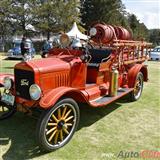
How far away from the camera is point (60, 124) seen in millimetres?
4469

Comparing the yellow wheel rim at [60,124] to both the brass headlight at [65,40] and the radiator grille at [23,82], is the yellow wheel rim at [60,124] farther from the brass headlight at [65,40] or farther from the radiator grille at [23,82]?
the brass headlight at [65,40]

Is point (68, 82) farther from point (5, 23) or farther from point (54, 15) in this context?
point (5, 23)

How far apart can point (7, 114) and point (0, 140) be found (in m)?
0.99

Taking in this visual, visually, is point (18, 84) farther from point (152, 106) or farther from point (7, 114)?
point (152, 106)

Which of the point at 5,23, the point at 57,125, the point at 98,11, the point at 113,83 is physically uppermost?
the point at 98,11

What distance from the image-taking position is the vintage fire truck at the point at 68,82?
4.35 meters

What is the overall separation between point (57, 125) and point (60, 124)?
59 millimetres

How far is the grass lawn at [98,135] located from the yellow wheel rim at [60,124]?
0.18m

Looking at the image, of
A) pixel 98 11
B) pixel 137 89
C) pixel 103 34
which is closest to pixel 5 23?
pixel 98 11

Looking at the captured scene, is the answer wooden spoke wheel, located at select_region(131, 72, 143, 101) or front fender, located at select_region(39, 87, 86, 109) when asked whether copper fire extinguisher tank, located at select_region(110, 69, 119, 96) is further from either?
front fender, located at select_region(39, 87, 86, 109)

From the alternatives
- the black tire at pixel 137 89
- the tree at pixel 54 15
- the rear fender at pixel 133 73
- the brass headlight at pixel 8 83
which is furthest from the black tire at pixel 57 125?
the tree at pixel 54 15

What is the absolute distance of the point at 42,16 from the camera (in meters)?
34.6

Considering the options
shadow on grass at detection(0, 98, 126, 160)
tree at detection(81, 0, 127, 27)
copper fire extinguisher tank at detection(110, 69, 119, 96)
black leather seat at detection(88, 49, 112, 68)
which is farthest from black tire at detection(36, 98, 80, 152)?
tree at detection(81, 0, 127, 27)

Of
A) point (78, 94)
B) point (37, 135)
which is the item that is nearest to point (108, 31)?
point (78, 94)
